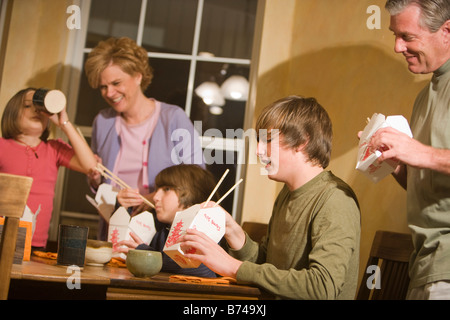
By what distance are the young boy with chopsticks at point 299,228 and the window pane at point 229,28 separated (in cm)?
120

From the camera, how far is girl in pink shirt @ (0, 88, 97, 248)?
100 inches

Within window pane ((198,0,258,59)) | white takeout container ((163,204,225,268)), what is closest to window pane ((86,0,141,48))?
window pane ((198,0,258,59))

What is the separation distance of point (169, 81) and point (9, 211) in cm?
166

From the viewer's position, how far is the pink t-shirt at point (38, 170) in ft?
8.30

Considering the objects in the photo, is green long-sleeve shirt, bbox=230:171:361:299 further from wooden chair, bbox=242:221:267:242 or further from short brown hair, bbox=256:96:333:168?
wooden chair, bbox=242:221:267:242

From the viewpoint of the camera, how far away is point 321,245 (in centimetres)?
139

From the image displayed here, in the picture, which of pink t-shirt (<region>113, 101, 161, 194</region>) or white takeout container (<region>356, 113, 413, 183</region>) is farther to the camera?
pink t-shirt (<region>113, 101, 161, 194</region>)

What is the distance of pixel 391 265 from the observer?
1.87m

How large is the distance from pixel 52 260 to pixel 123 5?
1638mm

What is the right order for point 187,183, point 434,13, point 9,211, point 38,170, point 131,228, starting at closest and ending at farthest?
1. point 9,211
2. point 434,13
3. point 131,228
4. point 187,183
5. point 38,170

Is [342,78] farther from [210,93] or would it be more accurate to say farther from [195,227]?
[195,227]

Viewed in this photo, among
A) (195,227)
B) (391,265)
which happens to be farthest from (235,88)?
(195,227)

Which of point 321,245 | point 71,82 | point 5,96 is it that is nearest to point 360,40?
point 321,245

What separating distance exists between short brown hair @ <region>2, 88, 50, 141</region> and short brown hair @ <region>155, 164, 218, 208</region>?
85 centimetres
